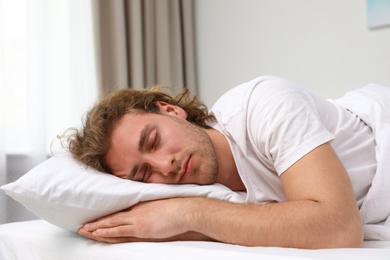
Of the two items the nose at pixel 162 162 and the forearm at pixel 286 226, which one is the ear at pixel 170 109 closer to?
the nose at pixel 162 162

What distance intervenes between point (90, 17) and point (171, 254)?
1901 mm

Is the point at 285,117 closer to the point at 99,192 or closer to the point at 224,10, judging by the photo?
the point at 99,192

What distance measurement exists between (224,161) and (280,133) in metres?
0.29

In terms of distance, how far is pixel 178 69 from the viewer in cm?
321

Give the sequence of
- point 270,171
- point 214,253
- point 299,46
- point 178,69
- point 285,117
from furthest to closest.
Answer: point 178,69 → point 299,46 → point 270,171 → point 285,117 → point 214,253

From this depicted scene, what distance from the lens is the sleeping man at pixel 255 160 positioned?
118 centimetres

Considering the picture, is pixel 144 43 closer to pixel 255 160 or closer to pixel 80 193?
pixel 255 160

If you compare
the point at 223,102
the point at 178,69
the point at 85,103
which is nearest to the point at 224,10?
the point at 178,69

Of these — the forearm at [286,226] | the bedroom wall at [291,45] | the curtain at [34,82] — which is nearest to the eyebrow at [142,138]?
the forearm at [286,226]

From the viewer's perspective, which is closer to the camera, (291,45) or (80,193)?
(80,193)

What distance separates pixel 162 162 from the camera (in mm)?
1432

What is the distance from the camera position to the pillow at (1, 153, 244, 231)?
1305 mm

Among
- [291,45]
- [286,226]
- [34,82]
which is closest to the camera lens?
[286,226]

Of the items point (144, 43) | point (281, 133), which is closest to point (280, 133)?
point (281, 133)
